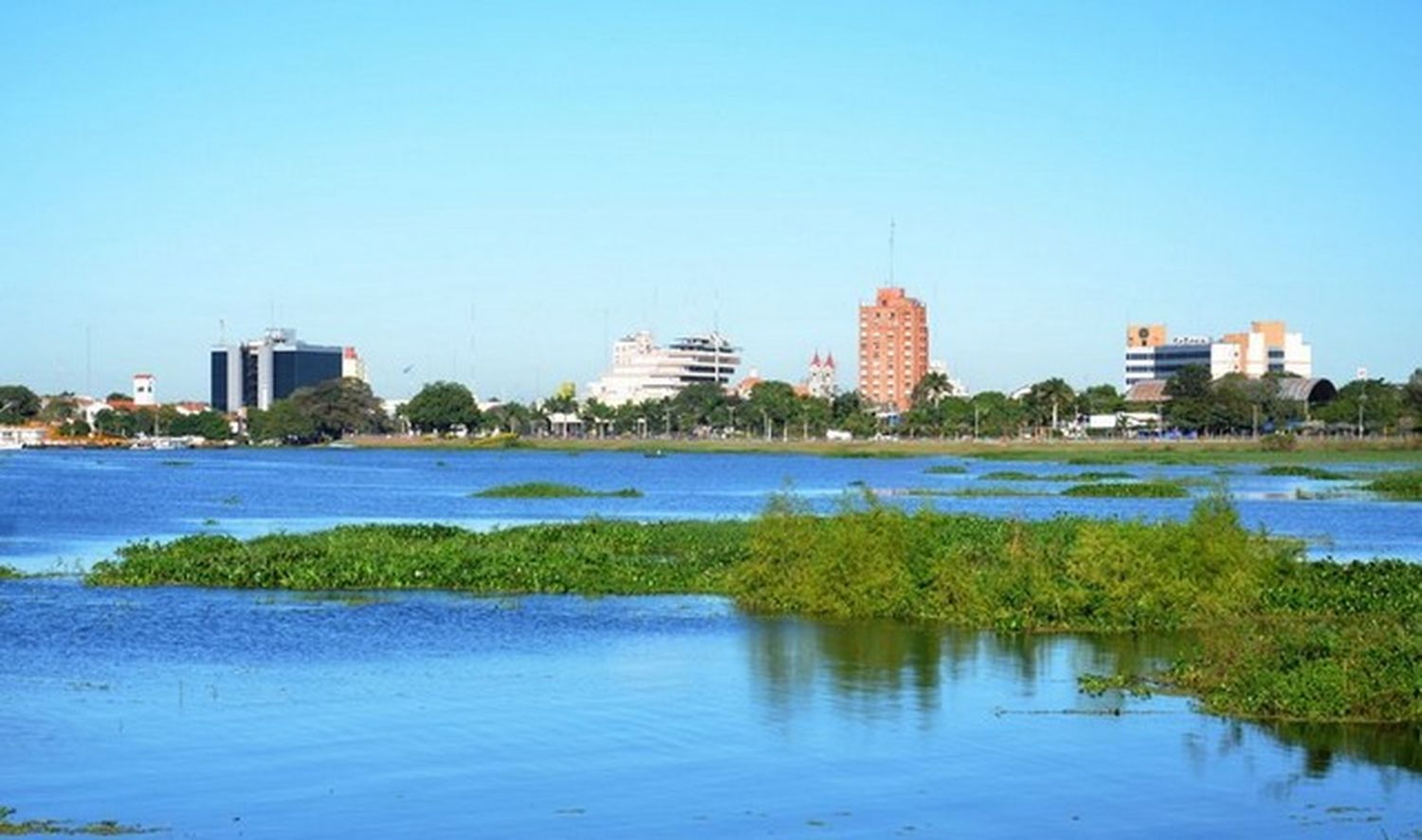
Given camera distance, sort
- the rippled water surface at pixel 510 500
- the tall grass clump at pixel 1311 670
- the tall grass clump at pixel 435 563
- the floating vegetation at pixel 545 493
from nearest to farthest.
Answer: the tall grass clump at pixel 1311 670 → the tall grass clump at pixel 435 563 → the rippled water surface at pixel 510 500 → the floating vegetation at pixel 545 493

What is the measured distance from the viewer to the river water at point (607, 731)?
24.5 metres

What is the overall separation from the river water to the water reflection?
0.34 ft

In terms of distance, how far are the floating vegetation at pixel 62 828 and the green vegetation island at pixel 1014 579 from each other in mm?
17315

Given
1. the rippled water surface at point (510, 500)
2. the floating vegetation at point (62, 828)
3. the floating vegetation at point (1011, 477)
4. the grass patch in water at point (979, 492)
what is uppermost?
the floating vegetation at point (1011, 477)

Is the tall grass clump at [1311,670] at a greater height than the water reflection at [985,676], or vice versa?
the tall grass clump at [1311,670]

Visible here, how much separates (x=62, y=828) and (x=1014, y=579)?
25.3 meters

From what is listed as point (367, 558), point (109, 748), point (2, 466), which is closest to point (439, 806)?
point (109, 748)

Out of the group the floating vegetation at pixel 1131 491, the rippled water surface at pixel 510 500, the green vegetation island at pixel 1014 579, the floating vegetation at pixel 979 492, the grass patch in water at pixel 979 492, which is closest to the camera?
the green vegetation island at pixel 1014 579

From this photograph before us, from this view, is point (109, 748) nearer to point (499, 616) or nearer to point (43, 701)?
point (43, 701)

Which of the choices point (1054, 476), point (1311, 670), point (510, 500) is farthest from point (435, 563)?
point (1054, 476)

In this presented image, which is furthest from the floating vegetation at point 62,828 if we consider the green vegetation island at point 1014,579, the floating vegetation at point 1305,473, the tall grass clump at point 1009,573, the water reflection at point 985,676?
the floating vegetation at point 1305,473

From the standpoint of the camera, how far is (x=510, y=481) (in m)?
140

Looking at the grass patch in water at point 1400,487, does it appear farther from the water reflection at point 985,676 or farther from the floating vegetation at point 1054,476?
the water reflection at point 985,676

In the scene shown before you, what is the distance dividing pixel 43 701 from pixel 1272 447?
6716 inches
